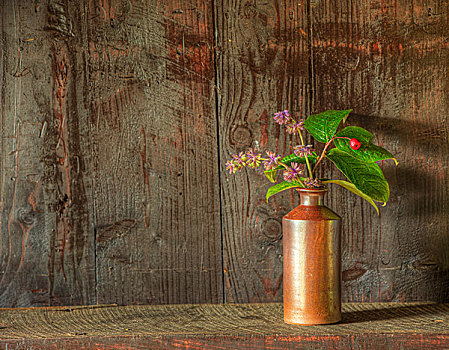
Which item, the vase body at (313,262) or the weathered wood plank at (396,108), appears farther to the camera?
the weathered wood plank at (396,108)

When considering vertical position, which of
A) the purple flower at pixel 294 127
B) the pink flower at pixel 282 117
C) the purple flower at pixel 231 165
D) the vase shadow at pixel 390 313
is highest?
the pink flower at pixel 282 117

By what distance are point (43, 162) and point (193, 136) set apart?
1.12 ft

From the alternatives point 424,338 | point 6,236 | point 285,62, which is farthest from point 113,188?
point 424,338

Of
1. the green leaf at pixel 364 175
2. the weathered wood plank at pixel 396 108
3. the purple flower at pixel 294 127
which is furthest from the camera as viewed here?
the weathered wood plank at pixel 396 108

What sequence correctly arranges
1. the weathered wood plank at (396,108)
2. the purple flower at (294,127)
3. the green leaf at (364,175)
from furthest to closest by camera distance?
the weathered wood plank at (396,108) < the purple flower at (294,127) < the green leaf at (364,175)

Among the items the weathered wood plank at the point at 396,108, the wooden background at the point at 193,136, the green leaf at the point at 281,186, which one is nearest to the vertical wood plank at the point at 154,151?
the wooden background at the point at 193,136

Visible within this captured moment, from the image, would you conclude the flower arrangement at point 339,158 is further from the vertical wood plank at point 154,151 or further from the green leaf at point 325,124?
the vertical wood plank at point 154,151

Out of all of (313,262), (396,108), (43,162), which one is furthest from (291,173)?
(43,162)

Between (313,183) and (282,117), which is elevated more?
Result: (282,117)

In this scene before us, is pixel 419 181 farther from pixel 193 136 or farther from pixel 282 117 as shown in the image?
pixel 193 136

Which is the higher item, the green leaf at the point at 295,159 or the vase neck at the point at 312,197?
the green leaf at the point at 295,159

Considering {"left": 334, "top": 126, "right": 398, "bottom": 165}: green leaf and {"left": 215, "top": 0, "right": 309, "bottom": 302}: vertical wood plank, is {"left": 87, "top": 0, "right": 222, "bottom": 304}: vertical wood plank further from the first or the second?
{"left": 334, "top": 126, "right": 398, "bottom": 165}: green leaf

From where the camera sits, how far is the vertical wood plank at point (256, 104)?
1162 mm

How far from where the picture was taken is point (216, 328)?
100 centimetres
